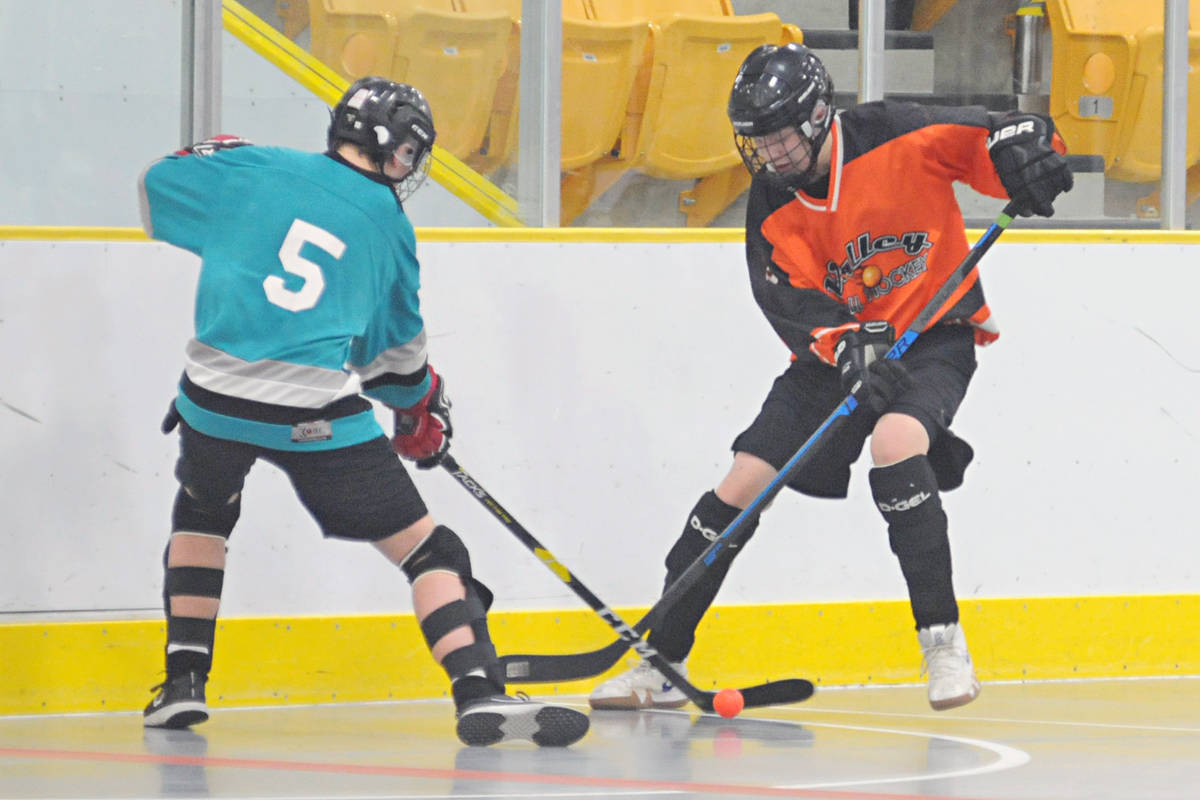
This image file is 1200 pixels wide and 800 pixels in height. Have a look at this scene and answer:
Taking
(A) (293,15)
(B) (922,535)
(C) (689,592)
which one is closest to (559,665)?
(C) (689,592)

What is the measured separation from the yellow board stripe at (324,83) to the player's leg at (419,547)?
1.13 metres

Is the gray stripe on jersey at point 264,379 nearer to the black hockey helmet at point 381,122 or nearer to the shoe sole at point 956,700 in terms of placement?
the black hockey helmet at point 381,122

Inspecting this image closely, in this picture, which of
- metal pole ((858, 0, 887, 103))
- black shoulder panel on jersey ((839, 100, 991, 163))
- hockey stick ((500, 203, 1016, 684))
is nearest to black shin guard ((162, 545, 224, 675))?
hockey stick ((500, 203, 1016, 684))

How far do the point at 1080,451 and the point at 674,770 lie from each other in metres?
1.88

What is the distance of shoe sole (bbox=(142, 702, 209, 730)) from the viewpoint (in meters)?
3.24

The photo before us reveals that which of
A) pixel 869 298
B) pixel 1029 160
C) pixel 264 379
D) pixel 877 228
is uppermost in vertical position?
pixel 1029 160

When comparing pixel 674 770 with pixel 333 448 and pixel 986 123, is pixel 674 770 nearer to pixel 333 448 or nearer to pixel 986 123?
pixel 333 448

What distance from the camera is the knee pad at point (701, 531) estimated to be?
3.58 metres

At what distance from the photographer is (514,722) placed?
287 centimetres

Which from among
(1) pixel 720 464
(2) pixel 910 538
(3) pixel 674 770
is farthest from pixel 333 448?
(1) pixel 720 464

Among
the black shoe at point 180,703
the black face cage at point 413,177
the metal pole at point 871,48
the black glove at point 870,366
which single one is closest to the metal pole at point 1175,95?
the metal pole at point 871,48

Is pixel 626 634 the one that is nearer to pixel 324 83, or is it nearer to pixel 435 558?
pixel 435 558

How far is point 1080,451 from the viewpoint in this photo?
14.0 feet

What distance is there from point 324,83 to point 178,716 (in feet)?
4.96
